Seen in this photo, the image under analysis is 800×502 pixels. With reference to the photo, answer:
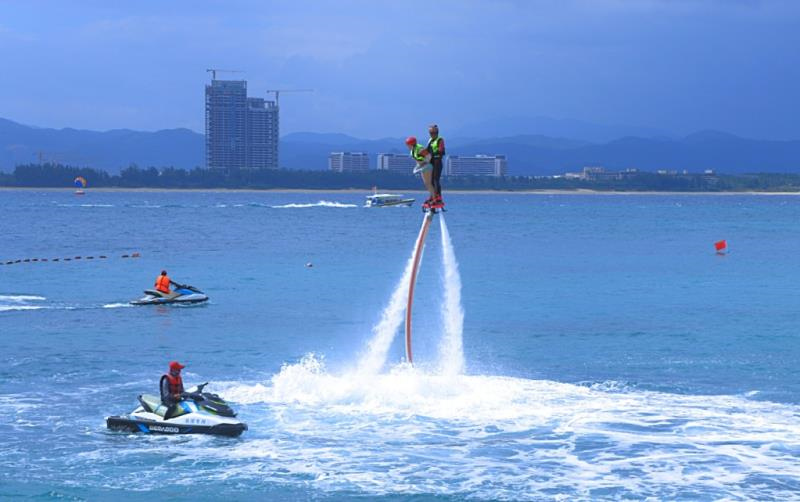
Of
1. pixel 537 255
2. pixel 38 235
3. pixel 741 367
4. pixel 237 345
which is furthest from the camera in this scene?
pixel 38 235

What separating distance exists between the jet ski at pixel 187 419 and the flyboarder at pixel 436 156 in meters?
8.01

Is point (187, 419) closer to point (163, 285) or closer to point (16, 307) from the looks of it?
point (163, 285)

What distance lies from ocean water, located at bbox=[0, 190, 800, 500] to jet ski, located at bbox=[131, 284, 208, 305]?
40.8 inches

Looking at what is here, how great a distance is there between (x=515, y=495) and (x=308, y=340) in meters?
22.5

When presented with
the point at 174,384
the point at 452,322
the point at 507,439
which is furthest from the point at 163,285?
the point at 507,439

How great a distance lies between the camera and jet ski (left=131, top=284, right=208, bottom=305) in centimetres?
5831

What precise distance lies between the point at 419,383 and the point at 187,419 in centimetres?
859

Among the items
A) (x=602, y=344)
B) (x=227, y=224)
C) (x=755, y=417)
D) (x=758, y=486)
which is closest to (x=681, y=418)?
(x=755, y=417)

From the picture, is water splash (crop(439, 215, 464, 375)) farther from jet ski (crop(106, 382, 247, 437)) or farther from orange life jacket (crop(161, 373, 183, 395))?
orange life jacket (crop(161, 373, 183, 395))

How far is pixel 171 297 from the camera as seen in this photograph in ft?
192

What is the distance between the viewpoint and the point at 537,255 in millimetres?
99938

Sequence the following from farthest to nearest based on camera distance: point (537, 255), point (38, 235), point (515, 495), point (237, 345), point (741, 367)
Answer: point (38, 235), point (537, 255), point (237, 345), point (741, 367), point (515, 495)

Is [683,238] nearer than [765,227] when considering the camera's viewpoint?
Yes

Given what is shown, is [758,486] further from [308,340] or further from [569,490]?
[308,340]
